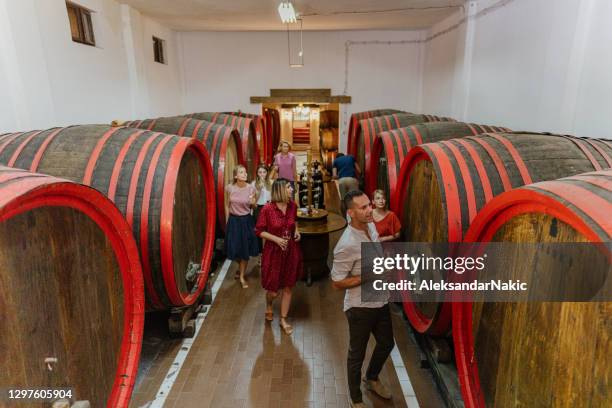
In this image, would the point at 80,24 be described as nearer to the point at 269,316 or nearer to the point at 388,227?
the point at 269,316

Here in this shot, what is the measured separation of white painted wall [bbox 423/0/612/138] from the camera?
3404mm

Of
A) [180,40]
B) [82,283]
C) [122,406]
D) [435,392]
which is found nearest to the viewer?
[82,283]

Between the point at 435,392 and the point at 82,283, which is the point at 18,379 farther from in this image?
the point at 435,392

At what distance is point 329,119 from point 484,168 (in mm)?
11093

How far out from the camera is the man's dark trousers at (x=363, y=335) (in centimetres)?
240

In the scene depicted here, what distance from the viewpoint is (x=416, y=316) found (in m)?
2.77

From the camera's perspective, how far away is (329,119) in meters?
12.9

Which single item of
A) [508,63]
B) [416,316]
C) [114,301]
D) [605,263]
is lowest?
[416,316]

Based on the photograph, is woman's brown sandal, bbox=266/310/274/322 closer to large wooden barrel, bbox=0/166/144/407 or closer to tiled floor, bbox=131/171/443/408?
tiled floor, bbox=131/171/443/408

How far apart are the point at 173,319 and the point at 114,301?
5.22ft

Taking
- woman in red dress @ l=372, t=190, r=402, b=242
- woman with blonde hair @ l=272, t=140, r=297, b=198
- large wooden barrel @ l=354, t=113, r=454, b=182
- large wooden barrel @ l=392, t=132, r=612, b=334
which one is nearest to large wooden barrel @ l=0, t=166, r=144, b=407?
large wooden barrel @ l=392, t=132, r=612, b=334

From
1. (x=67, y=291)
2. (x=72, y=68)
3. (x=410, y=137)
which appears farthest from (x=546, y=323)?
(x=72, y=68)

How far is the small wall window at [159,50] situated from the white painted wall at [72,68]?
23 centimetres

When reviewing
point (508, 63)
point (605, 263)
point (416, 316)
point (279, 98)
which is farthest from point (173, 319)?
Result: point (279, 98)
